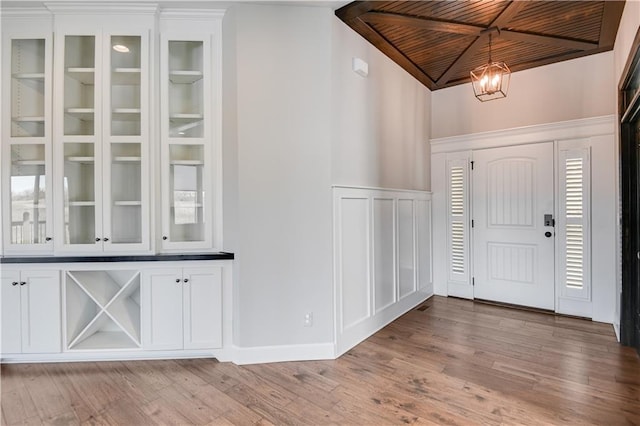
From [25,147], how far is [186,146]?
4.56ft

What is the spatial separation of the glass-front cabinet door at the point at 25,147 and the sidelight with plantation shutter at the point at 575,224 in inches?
202

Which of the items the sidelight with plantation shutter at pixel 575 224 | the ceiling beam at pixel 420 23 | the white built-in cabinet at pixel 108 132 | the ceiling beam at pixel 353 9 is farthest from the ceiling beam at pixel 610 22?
the white built-in cabinet at pixel 108 132

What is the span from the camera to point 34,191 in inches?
108

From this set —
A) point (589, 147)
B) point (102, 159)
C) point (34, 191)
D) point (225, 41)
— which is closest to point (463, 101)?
point (589, 147)

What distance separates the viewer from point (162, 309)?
2660mm

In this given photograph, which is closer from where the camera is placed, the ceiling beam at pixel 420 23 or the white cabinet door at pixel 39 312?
the white cabinet door at pixel 39 312

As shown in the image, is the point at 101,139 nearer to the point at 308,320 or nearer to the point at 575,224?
the point at 308,320

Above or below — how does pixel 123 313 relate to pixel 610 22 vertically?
below

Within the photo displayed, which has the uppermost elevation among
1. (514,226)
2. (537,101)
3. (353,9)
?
(353,9)

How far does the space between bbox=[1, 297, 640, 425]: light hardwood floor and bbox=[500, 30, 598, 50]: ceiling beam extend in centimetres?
295

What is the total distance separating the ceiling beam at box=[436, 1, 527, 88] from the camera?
2.70 meters

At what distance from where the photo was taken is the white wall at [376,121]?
2.83m

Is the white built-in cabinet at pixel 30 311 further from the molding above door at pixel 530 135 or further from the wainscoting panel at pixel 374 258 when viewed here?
the molding above door at pixel 530 135

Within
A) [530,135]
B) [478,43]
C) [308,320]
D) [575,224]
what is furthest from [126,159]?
[575,224]
